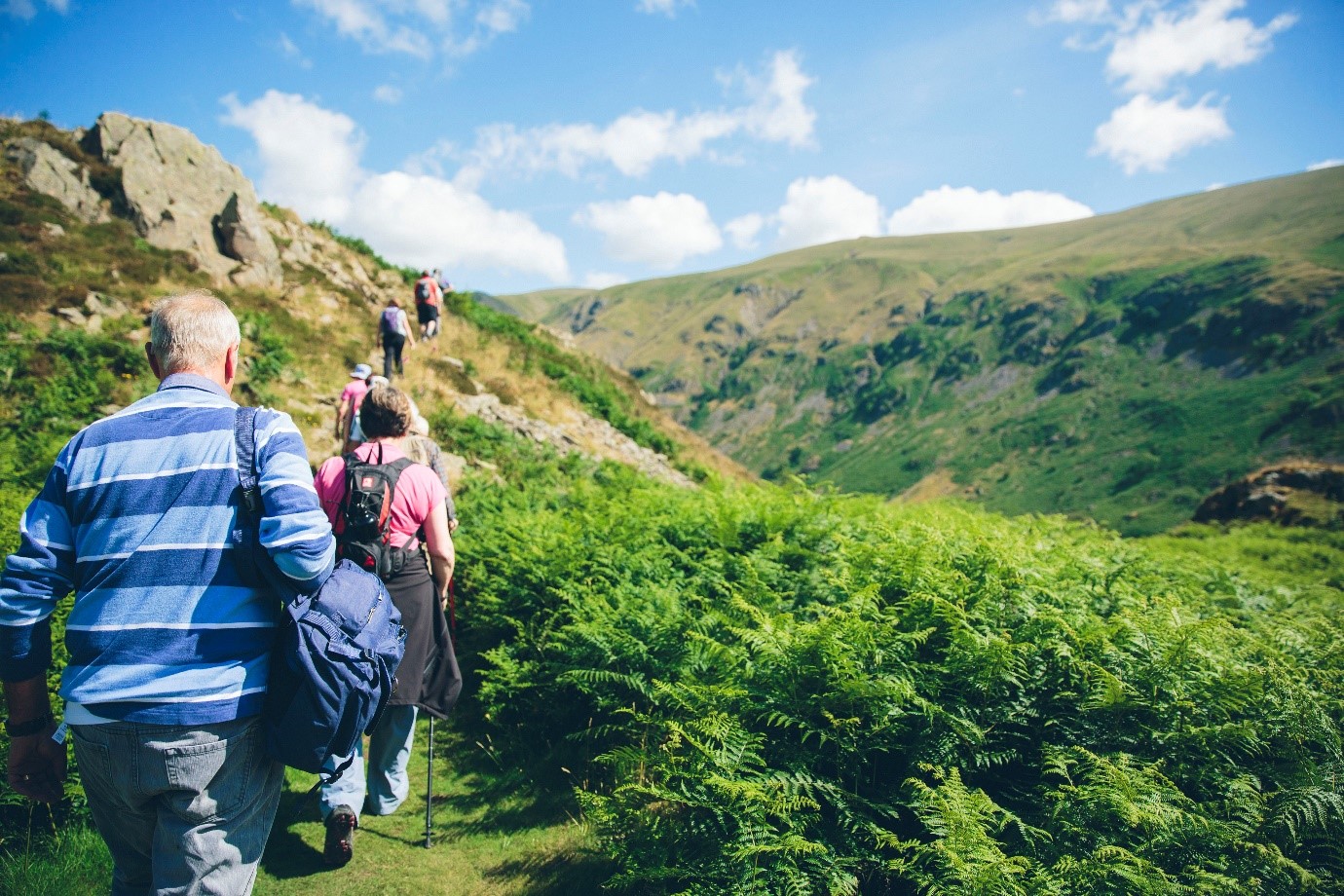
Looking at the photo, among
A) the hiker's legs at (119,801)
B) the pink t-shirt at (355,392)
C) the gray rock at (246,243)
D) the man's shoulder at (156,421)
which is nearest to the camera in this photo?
the hiker's legs at (119,801)

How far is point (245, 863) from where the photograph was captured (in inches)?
96.7

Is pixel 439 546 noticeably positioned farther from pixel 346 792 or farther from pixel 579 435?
pixel 579 435

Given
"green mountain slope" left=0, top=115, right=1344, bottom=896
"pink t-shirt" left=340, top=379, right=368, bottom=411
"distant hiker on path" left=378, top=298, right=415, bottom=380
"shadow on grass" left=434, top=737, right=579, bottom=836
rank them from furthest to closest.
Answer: "distant hiker on path" left=378, top=298, right=415, bottom=380, "pink t-shirt" left=340, top=379, right=368, bottom=411, "shadow on grass" left=434, top=737, right=579, bottom=836, "green mountain slope" left=0, top=115, right=1344, bottom=896

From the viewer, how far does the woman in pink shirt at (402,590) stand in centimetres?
417

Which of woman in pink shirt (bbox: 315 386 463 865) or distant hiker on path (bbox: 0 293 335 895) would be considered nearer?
distant hiker on path (bbox: 0 293 335 895)

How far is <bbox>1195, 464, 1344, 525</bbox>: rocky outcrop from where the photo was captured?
55.2ft

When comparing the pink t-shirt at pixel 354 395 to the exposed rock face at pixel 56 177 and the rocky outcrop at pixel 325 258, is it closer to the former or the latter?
the rocky outcrop at pixel 325 258

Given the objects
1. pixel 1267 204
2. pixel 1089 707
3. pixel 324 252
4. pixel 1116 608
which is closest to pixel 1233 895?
pixel 1089 707

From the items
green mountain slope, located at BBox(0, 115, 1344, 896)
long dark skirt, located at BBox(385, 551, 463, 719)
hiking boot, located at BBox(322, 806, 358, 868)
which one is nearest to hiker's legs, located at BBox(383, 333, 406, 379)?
green mountain slope, located at BBox(0, 115, 1344, 896)

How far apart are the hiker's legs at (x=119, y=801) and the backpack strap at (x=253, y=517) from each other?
0.59 meters

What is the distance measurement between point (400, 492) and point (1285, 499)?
909 inches

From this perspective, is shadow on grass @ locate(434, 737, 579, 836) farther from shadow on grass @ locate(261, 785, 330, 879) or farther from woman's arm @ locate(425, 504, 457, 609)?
woman's arm @ locate(425, 504, 457, 609)

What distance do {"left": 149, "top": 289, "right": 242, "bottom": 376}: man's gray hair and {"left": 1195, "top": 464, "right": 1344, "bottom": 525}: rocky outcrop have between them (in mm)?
22253

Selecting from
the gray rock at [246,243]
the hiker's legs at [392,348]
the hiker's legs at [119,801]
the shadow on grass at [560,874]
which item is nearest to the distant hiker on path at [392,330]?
the hiker's legs at [392,348]
